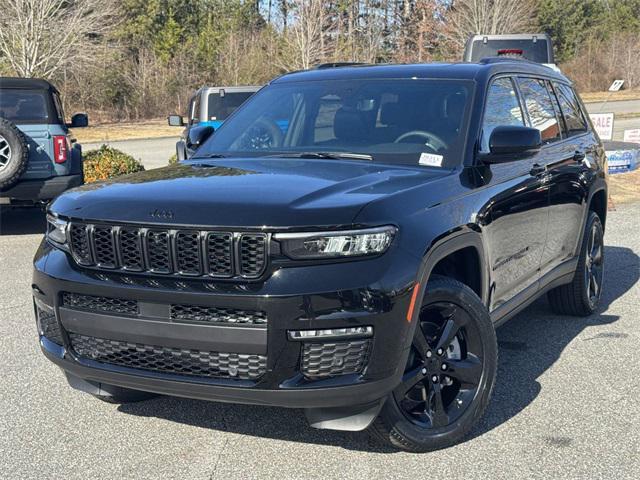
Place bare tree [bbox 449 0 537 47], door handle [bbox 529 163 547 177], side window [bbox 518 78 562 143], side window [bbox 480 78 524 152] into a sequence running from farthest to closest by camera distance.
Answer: bare tree [bbox 449 0 537 47], side window [bbox 518 78 562 143], door handle [bbox 529 163 547 177], side window [bbox 480 78 524 152]

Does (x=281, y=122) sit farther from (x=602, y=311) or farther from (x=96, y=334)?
(x=602, y=311)

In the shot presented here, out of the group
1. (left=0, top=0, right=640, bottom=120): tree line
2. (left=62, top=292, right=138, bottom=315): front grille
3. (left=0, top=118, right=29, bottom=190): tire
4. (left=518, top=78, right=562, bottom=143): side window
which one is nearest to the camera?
(left=62, top=292, right=138, bottom=315): front grille

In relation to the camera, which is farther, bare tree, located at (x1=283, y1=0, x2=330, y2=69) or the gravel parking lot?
bare tree, located at (x1=283, y1=0, x2=330, y2=69)

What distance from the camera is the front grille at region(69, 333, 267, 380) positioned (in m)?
3.41

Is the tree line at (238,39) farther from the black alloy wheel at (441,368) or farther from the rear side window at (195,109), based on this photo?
the black alloy wheel at (441,368)

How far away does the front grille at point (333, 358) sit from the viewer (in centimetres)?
336

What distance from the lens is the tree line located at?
34.3 meters

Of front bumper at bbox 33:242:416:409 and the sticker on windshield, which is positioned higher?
the sticker on windshield

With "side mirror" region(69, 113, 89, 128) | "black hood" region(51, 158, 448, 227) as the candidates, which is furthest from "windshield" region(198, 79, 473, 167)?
"side mirror" region(69, 113, 89, 128)

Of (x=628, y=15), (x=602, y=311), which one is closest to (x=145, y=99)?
(x=602, y=311)

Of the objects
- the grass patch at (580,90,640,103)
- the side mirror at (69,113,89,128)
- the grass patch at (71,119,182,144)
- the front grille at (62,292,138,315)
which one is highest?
the side mirror at (69,113,89,128)

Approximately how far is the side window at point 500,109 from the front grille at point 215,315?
1.86 m

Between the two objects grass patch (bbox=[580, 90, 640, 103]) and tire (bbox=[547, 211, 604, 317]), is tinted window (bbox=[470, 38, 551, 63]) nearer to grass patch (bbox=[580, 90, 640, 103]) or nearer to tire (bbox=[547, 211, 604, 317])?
tire (bbox=[547, 211, 604, 317])

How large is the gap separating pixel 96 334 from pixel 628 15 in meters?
72.7
